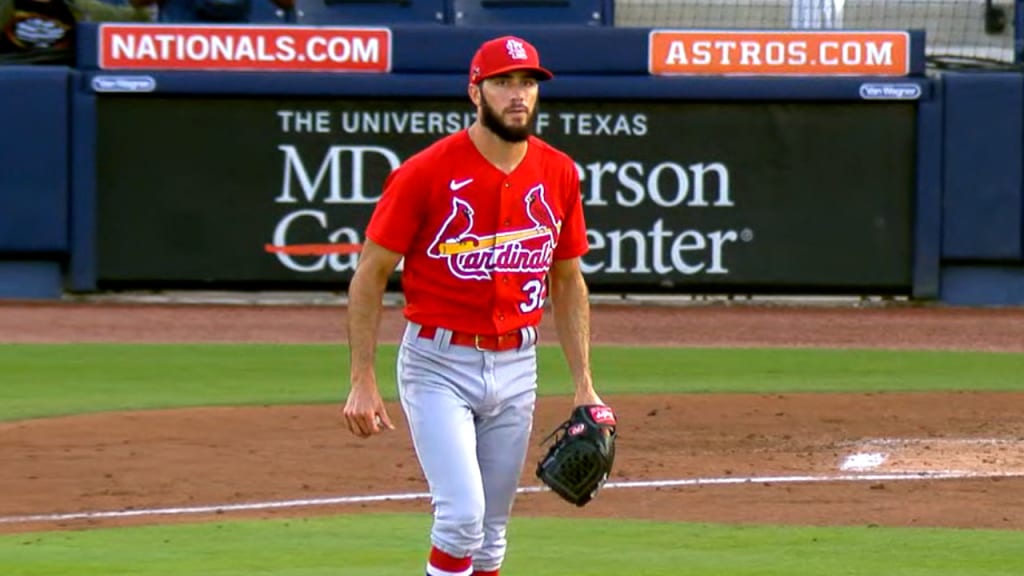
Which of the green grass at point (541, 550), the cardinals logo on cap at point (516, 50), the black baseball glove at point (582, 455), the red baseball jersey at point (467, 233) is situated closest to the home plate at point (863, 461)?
the green grass at point (541, 550)

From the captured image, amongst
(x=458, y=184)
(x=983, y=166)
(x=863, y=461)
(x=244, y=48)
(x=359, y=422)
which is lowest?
(x=863, y=461)

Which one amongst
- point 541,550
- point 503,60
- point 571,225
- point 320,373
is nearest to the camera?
point 503,60

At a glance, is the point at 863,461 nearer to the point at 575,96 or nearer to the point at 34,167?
the point at 575,96

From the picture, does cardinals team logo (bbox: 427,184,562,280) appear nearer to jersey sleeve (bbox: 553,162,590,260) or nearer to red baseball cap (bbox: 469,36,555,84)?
jersey sleeve (bbox: 553,162,590,260)

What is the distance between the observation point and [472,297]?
5449mm

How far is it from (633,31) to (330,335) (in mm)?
3673

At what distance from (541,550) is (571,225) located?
6.95 feet

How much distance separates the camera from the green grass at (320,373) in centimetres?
1241

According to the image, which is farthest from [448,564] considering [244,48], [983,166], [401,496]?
[983,166]

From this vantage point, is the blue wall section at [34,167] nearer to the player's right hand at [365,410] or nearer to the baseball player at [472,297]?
the baseball player at [472,297]

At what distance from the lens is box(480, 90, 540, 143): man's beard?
5.33 metres

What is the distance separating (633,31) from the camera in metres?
16.9

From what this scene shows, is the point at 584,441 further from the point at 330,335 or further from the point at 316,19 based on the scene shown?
the point at 316,19

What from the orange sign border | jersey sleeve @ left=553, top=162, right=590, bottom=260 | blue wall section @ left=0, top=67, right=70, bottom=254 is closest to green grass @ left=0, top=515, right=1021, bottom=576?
jersey sleeve @ left=553, top=162, right=590, bottom=260
